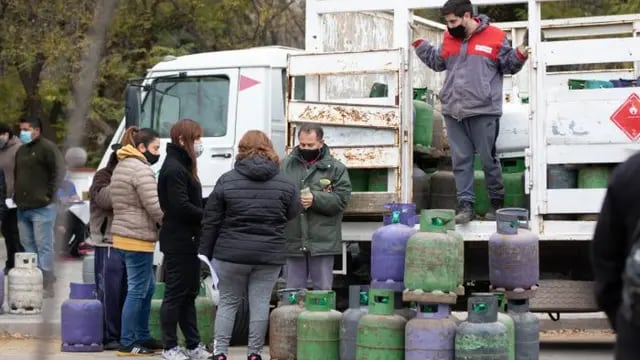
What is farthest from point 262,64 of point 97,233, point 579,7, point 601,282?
point 579,7

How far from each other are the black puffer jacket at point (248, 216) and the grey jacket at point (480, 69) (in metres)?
1.53

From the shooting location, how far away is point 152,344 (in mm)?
11766

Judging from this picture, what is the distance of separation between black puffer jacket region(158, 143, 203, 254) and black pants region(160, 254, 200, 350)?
0.08 m

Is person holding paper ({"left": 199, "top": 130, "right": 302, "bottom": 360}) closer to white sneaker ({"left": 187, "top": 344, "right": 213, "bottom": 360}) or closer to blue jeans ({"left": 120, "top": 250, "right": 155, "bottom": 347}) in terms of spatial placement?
white sneaker ({"left": 187, "top": 344, "right": 213, "bottom": 360})

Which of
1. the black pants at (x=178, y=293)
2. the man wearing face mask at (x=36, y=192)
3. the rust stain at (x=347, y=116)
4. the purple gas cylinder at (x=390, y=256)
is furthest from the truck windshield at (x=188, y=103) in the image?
the purple gas cylinder at (x=390, y=256)

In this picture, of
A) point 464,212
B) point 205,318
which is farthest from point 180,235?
point 464,212

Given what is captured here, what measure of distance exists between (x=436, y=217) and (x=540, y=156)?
1519 mm

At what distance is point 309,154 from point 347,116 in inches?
19.3

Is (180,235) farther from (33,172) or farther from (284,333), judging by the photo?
(33,172)

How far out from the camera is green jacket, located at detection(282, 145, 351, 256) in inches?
431

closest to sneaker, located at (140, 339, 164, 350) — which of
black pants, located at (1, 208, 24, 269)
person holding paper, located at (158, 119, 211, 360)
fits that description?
person holding paper, located at (158, 119, 211, 360)

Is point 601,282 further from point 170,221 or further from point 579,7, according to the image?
point 579,7

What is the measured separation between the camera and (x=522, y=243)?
10.0m

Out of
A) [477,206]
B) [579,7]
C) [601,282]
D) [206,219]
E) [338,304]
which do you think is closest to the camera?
[601,282]
